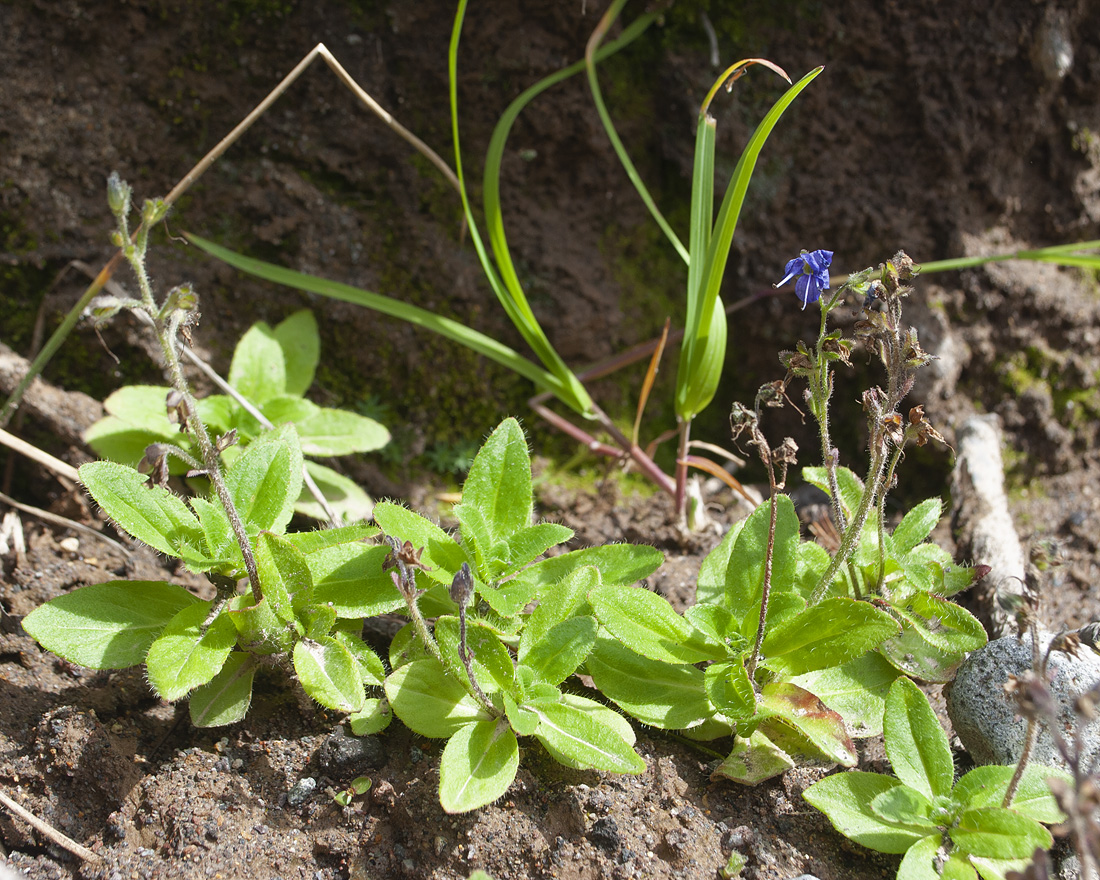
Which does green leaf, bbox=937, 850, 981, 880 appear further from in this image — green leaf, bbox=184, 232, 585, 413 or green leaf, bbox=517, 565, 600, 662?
green leaf, bbox=184, 232, 585, 413

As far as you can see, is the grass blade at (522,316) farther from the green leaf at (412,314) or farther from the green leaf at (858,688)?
the green leaf at (858,688)

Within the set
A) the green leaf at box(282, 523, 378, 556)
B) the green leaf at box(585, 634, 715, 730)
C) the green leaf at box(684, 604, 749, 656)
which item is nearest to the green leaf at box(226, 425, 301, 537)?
the green leaf at box(282, 523, 378, 556)

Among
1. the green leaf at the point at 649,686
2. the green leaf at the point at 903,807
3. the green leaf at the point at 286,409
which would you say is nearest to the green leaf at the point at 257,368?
the green leaf at the point at 286,409

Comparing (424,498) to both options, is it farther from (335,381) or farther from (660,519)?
(660,519)

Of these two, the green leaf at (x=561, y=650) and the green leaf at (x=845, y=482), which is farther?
the green leaf at (x=845, y=482)

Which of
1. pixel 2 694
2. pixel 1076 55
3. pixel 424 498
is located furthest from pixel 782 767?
pixel 1076 55

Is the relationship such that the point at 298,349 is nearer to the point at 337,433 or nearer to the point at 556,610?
the point at 337,433

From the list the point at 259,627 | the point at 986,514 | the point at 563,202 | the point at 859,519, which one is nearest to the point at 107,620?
the point at 259,627
